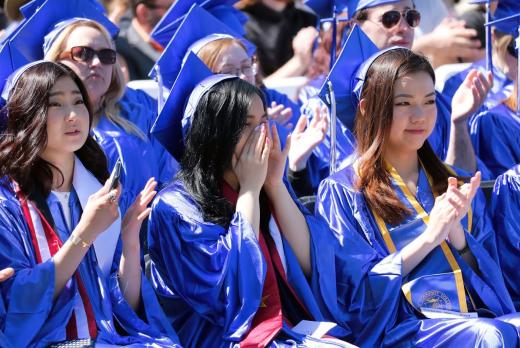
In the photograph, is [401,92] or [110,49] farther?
[110,49]

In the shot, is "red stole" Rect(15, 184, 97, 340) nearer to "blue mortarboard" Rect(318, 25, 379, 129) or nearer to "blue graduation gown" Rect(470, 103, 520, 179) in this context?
"blue mortarboard" Rect(318, 25, 379, 129)

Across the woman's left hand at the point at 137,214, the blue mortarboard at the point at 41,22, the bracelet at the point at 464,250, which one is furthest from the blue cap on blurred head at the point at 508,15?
the woman's left hand at the point at 137,214

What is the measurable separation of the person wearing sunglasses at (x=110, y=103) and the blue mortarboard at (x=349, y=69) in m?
1.07

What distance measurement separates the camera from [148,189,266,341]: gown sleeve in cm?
398

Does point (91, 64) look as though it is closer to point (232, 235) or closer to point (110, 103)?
point (110, 103)

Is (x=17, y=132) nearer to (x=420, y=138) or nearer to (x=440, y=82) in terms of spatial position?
(x=420, y=138)

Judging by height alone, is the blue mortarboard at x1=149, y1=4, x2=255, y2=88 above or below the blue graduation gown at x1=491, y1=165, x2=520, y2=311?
above

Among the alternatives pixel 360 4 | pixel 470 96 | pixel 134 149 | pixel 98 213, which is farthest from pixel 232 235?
pixel 360 4

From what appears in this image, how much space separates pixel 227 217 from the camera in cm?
414

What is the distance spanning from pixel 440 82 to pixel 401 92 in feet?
6.64

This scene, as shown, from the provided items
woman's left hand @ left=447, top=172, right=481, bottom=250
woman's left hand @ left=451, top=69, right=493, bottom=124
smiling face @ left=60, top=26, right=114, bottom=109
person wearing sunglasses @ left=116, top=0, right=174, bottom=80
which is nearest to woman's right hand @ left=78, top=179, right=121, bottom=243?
woman's left hand @ left=447, top=172, right=481, bottom=250

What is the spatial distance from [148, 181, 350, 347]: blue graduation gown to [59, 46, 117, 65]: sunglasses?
1.17 metres

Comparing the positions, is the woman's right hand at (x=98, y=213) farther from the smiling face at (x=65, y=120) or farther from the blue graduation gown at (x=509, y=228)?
Answer: the blue graduation gown at (x=509, y=228)

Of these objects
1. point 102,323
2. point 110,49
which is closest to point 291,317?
point 102,323
